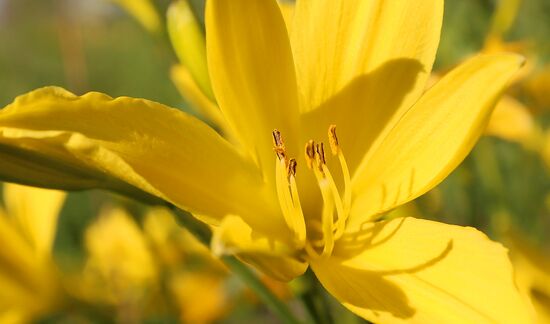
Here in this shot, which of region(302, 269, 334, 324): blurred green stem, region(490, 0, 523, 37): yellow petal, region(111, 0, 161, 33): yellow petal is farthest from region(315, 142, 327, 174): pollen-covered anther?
region(490, 0, 523, 37): yellow petal

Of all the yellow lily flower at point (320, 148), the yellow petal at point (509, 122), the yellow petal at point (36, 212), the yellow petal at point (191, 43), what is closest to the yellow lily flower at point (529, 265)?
the yellow petal at point (509, 122)

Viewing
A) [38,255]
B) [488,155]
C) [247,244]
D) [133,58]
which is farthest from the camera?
[133,58]

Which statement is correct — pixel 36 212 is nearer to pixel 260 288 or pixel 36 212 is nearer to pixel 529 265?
pixel 260 288

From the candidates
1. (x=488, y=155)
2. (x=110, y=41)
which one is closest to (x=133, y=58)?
(x=110, y=41)

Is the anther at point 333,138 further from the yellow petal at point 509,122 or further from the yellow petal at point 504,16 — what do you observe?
the yellow petal at point 504,16

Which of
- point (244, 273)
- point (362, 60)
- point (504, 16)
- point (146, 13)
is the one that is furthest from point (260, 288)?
point (504, 16)

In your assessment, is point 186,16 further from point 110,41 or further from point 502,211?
point 110,41

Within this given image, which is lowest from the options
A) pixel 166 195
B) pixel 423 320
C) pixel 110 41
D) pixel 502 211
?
pixel 502 211

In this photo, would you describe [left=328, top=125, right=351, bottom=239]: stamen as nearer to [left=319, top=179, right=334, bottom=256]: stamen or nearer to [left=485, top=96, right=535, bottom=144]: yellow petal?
[left=319, top=179, right=334, bottom=256]: stamen
